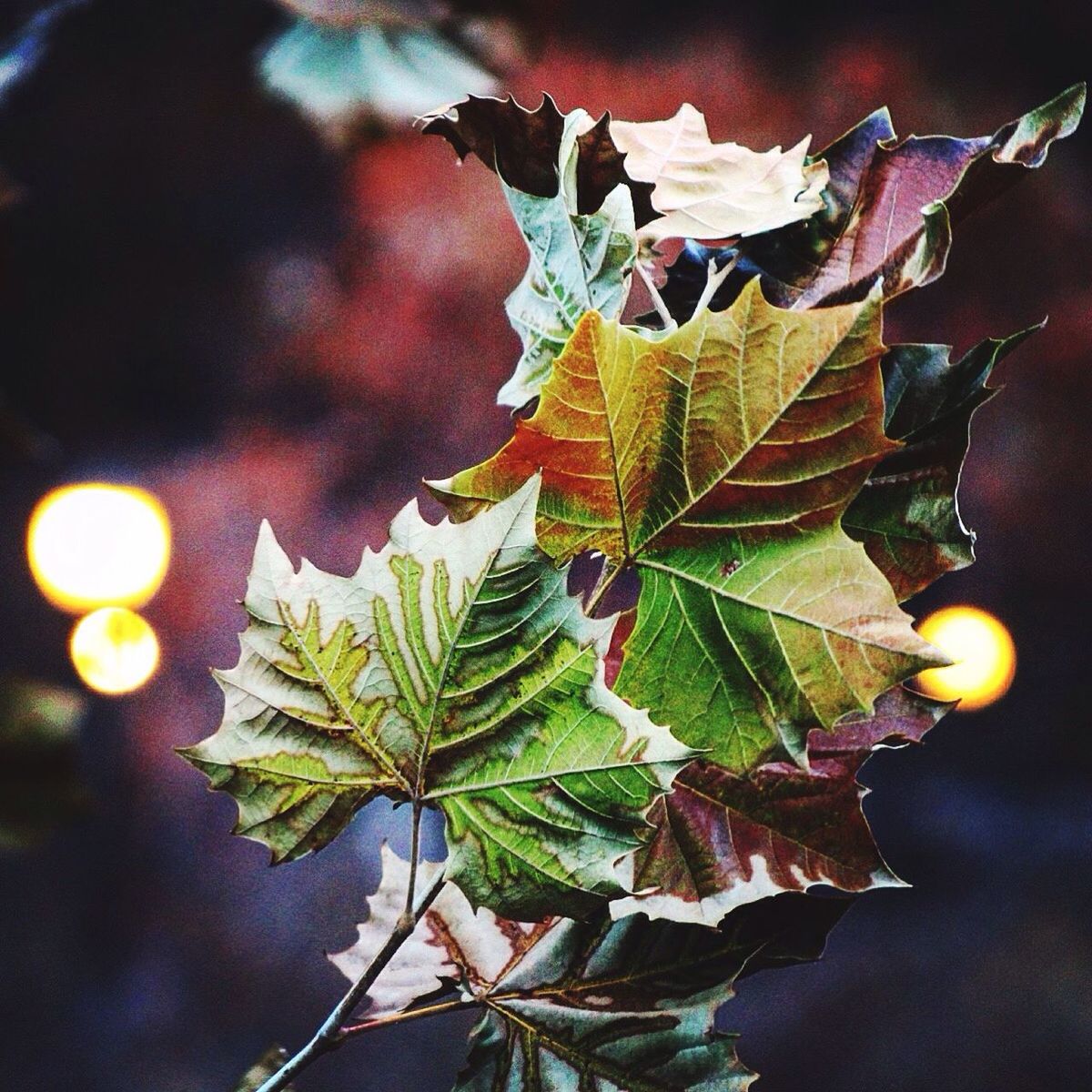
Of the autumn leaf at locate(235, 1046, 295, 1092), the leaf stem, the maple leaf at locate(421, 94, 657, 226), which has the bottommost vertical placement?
the autumn leaf at locate(235, 1046, 295, 1092)

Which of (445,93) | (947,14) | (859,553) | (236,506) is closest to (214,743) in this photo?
(859,553)

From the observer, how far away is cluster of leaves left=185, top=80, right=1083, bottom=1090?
17cm

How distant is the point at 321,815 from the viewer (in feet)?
0.60

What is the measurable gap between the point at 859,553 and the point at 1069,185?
2.31ft

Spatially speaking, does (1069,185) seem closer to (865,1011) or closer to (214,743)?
(865,1011)

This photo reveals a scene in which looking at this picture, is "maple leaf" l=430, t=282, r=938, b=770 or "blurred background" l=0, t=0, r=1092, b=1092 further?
"blurred background" l=0, t=0, r=1092, b=1092

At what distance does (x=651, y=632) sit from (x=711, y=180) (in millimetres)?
121

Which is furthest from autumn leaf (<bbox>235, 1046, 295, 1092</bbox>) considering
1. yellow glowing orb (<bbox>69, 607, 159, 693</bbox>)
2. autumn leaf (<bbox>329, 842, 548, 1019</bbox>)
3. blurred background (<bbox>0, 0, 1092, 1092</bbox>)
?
yellow glowing orb (<bbox>69, 607, 159, 693</bbox>)

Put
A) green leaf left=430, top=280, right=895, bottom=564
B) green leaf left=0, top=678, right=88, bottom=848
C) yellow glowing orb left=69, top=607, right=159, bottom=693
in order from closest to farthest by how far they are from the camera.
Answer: green leaf left=430, top=280, right=895, bottom=564, green leaf left=0, top=678, right=88, bottom=848, yellow glowing orb left=69, top=607, right=159, bottom=693

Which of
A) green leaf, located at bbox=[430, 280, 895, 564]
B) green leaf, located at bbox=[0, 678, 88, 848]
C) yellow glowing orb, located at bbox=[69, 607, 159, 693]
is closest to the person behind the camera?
green leaf, located at bbox=[430, 280, 895, 564]

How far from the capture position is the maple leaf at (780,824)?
20 cm

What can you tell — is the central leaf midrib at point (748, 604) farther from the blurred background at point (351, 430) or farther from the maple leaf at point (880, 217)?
the blurred background at point (351, 430)

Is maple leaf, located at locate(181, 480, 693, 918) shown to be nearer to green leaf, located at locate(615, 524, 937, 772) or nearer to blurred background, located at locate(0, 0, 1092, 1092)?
green leaf, located at locate(615, 524, 937, 772)

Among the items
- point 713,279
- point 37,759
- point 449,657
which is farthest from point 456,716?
point 37,759
